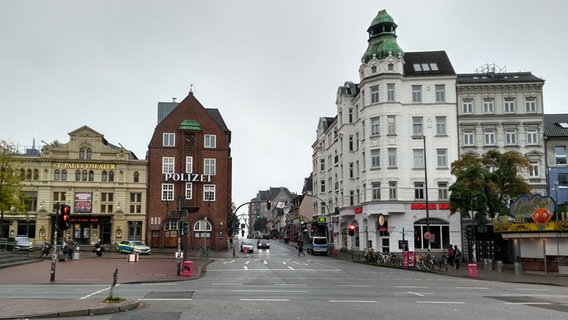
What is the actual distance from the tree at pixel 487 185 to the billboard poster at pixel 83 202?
44.8 m

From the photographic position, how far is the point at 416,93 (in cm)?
5244

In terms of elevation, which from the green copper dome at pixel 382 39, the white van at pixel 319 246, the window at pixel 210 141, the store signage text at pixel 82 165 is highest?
the green copper dome at pixel 382 39

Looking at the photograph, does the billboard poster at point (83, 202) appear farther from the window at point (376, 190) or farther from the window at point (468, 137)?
the window at point (468, 137)

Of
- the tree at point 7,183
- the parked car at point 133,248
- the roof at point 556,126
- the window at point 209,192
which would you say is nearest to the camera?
the tree at point 7,183

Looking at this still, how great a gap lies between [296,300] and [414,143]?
122 feet

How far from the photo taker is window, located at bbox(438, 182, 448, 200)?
166 ft

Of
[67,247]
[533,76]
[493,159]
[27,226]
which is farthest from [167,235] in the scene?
[533,76]

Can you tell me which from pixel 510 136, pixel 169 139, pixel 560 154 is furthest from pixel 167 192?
pixel 560 154

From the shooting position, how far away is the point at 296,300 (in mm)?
17234

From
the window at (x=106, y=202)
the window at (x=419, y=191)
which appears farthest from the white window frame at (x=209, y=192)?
the window at (x=419, y=191)

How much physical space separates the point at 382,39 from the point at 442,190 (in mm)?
16504

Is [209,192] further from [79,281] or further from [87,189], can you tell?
[79,281]

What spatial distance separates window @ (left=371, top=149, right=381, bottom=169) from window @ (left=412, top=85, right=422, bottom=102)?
635 centimetres

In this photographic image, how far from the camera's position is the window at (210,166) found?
6862 cm
